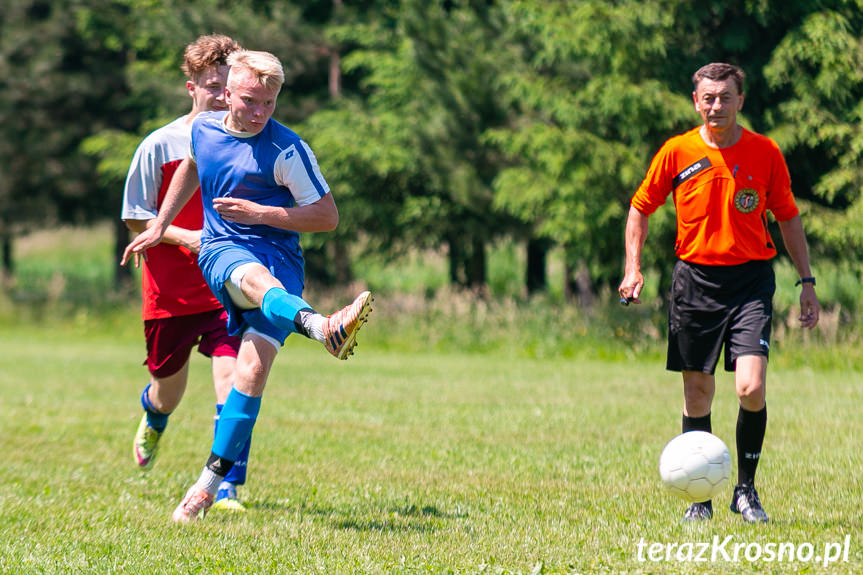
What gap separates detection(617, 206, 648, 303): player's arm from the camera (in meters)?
5.29

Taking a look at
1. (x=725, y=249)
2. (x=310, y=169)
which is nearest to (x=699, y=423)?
(x=725, y=249)

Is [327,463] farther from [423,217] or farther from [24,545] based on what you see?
[423,217]

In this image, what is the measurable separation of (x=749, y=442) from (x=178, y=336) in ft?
10.7

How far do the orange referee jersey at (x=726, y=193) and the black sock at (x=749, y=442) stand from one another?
2.68ft

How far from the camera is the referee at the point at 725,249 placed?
5230 millimetres

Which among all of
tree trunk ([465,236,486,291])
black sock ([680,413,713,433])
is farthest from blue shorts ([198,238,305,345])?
tree trunk ([465,236,486,291])

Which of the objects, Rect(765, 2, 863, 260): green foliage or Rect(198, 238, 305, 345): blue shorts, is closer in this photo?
Rect(198, 238, 305, 345): blue shorts

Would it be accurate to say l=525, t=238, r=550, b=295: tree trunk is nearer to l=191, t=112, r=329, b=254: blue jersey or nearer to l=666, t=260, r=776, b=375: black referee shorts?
l=666, t=260, r=776, b=375: black referee shorts

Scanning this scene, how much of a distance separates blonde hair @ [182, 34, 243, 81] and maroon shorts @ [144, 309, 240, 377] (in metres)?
1.43

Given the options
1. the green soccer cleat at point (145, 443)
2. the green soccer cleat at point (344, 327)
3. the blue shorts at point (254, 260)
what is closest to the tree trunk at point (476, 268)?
the green soccer cleat at point (145, 443)

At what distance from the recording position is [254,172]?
5055 mm

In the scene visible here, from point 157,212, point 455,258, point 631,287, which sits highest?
point 157,212

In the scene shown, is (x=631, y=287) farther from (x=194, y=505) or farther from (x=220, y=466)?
(x=194, y=505)

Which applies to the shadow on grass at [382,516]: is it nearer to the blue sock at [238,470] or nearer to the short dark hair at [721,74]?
Result: the blue sock at [238,470]
